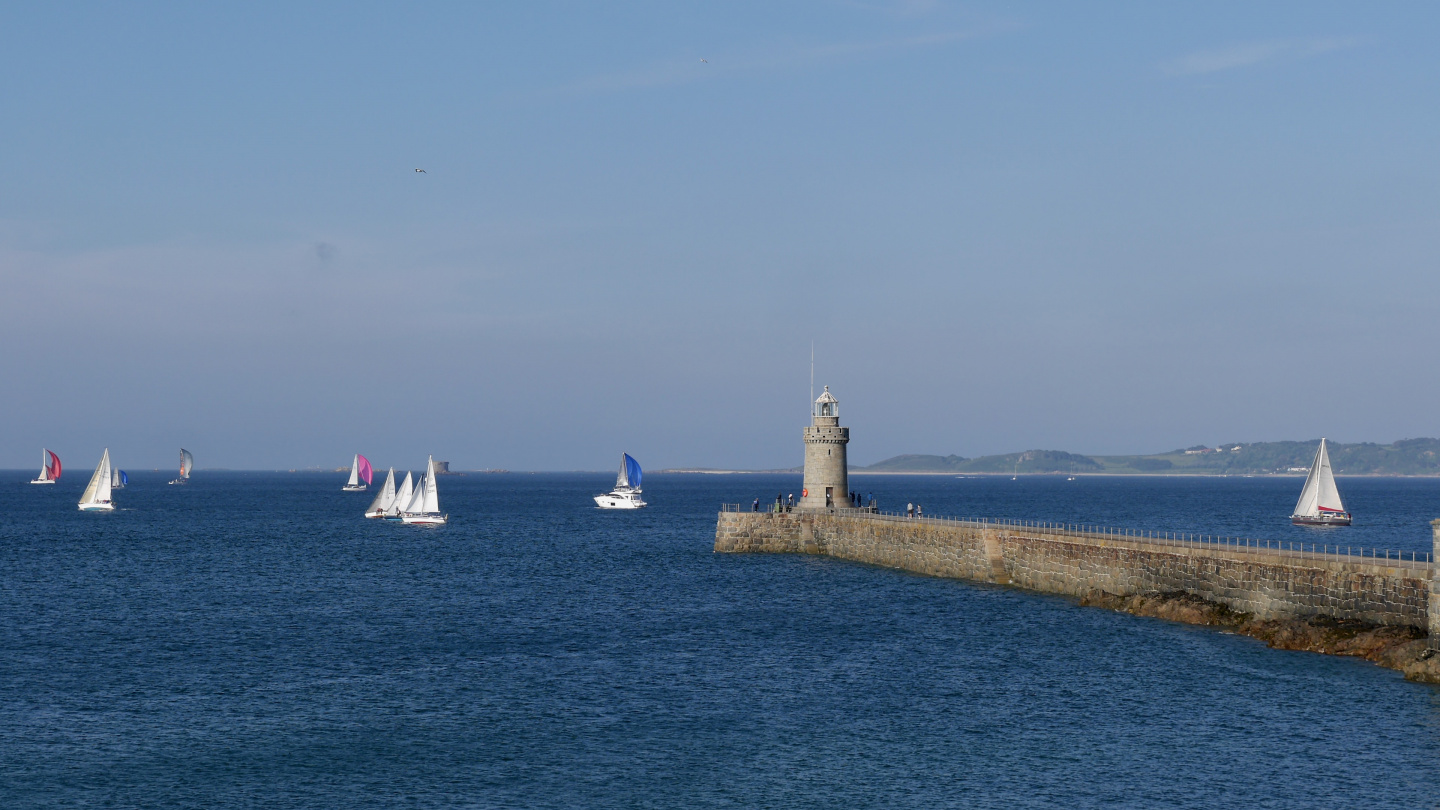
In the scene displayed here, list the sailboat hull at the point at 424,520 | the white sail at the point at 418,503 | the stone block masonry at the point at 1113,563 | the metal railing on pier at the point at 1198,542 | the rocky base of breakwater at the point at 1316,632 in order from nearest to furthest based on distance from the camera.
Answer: the rocky base of breakwater at the point at 1316,632 < the stone block masonry at the point at 1113,563 < the metal railing on pier at the point at 1198,542 < the sailboat hull at the point at 424,520 < the white sail at the point at 418,503

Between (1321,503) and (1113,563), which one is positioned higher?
(1321,503)

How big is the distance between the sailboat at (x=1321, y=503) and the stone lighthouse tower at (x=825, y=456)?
6271cm

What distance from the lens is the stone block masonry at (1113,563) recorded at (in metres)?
44.6

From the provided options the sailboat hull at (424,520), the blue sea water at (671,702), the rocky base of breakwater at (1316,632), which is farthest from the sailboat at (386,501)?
the rocky base of breakwater at (1316,632)

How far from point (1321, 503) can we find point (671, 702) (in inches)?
4367

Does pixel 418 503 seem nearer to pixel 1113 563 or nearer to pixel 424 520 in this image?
pixel 424 520

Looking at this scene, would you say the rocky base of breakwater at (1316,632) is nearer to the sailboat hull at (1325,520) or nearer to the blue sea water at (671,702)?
the blue sea water at (671,702)

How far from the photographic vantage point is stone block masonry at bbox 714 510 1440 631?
146 ft

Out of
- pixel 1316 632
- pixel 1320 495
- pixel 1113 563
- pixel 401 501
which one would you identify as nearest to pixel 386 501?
pixel 401 501

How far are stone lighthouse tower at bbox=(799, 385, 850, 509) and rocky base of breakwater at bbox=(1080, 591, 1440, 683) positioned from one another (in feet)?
121

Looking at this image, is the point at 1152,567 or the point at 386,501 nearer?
the point at 1152,567

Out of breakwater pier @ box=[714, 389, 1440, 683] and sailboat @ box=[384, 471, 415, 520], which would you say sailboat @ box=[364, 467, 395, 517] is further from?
breakwater pier @ box=[714, 389, 1440, 683]

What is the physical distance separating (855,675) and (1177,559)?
69.4ft

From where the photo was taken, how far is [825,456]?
306 feet
